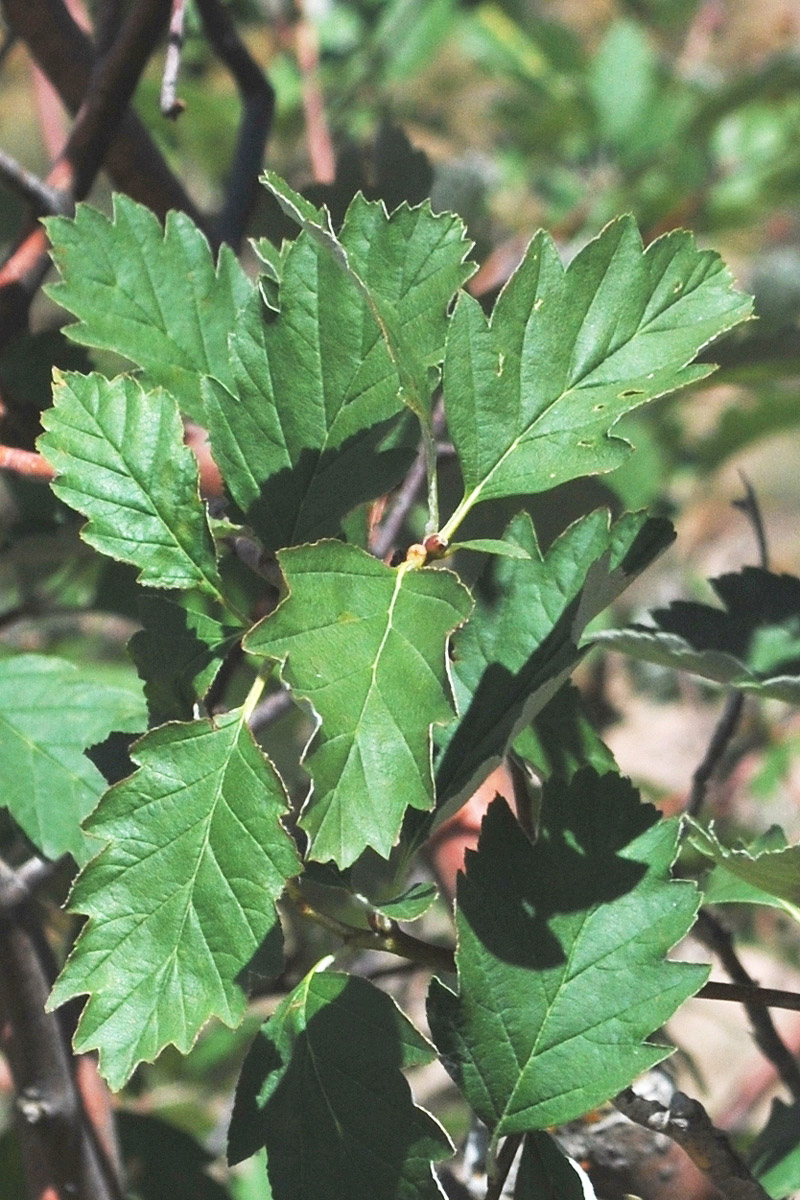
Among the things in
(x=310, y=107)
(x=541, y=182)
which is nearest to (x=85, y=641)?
(x=310, y=107)

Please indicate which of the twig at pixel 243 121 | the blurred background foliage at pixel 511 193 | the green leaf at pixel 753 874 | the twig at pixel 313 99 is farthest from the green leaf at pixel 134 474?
the twig at pixel 313 99

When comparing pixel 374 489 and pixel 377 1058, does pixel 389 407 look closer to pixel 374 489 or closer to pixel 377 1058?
pixel 374 489

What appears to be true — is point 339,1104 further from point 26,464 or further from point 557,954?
point 26,464

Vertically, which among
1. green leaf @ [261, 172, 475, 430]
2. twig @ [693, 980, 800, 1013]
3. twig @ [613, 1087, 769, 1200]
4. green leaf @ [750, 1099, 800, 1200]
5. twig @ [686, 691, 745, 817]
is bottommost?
green leaf @ [750, 1099, 800, 1200]

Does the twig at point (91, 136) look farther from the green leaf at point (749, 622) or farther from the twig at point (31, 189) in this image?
the green leaf at point (749, 622)

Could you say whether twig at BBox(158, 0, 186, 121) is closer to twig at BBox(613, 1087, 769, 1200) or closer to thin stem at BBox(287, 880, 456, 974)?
thin stem at BBox(287, 880, 456, 974)

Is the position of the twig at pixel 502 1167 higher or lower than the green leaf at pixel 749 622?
lower

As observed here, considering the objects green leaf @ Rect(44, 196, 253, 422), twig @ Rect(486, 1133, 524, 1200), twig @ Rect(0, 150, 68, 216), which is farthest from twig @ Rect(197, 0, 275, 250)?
twig @ Rect(486, 1133, 524, 1200)
